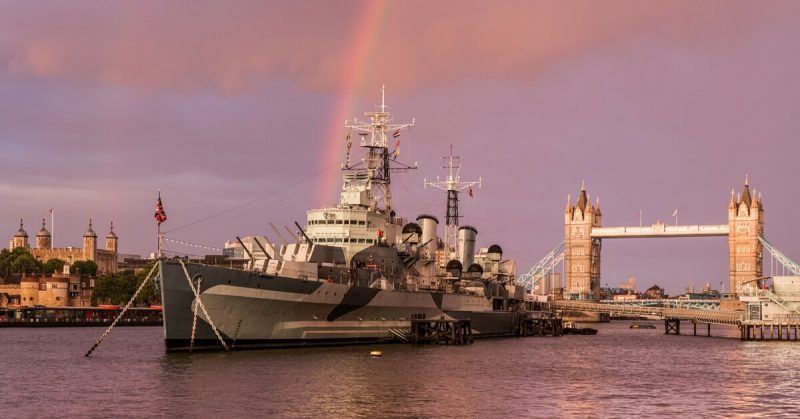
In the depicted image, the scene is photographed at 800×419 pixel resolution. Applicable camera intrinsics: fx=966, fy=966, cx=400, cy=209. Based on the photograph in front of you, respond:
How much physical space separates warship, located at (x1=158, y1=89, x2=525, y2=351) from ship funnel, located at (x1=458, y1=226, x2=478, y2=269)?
0.35ft

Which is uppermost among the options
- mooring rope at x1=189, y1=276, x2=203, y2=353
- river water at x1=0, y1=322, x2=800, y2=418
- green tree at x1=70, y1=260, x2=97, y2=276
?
green tree at x1=70, y1=260, x2=97, y2=276

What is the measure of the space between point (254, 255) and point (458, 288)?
24807 millimetres

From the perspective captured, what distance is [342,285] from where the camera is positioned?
55.5 m

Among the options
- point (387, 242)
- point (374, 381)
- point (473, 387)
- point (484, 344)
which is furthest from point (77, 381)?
point (484, 344)

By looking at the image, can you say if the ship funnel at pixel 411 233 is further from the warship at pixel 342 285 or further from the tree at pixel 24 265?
the tree at pixel 24 265

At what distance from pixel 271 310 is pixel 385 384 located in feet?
41.1

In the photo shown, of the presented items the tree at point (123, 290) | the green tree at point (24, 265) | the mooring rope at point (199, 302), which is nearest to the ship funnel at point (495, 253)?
the mooring rope at point (199, 302)

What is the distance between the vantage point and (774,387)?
4388 cm

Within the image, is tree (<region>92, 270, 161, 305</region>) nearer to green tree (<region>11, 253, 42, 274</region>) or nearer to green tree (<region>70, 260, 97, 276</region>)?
green tree (<region>11, 253, 42, 274</region>)

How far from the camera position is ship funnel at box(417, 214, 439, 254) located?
246 ft

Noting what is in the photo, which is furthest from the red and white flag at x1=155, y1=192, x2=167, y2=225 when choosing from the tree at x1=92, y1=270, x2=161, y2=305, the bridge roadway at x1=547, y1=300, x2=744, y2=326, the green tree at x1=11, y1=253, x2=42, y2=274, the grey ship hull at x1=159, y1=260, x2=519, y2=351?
the green tree at x1=11, y1=253, x2=42, y2=274

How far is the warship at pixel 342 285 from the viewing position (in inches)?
1933

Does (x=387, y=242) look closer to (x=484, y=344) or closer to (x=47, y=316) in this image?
(x=484, y=344)

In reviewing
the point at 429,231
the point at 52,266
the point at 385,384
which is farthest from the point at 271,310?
the point at 52,266
